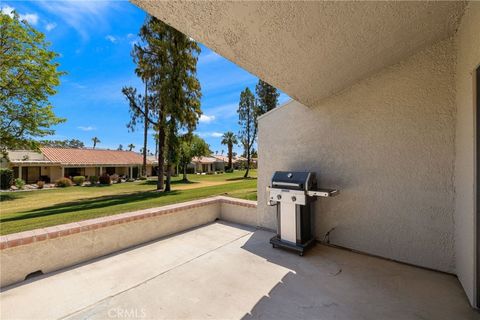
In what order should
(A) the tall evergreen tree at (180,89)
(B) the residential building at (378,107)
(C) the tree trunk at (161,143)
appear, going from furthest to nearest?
(C) the tree trunk at (161,143)
(A) the tall evergreen tree at (180,89)
(B) the residential building at (378,107)

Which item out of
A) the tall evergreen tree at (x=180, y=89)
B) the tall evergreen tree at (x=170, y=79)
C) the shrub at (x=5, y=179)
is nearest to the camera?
the tall evergreen tree at (x=170, y=79)

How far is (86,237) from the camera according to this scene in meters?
3.33

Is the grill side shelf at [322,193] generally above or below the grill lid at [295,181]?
below

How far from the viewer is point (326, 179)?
400cm

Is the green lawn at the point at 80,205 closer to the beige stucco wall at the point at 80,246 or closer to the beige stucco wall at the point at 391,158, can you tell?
the beige stucco wall at the point at 80,246

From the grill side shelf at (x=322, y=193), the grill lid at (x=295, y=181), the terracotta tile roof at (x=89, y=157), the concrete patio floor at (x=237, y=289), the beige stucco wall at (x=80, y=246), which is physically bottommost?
the concrete patio floor at (x=237, y=289)

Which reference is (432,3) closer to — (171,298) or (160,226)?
(171,298)

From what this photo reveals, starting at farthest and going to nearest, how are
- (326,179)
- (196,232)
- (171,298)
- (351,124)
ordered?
(196,232) → (326,179) → (351,124) → (171,298)

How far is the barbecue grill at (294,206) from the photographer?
3.53m

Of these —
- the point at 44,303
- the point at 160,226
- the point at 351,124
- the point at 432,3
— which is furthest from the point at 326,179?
the point at 44,303

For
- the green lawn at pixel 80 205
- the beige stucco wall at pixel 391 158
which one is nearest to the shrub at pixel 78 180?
the green lawn at pixel 80 205

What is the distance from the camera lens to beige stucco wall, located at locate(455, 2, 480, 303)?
223 cm

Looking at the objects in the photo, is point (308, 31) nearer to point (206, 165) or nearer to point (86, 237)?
point (86, 237)

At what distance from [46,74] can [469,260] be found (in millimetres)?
21037
